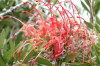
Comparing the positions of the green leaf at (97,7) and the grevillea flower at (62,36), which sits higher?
the green leaf at (97,7)

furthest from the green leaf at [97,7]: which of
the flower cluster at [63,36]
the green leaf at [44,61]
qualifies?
the green leaf at [44,61]

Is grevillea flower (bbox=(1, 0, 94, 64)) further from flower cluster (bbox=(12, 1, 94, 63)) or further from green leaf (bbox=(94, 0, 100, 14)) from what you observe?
green leaf (bbox=(94, 0, 100, 14))

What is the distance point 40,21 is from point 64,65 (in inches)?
12.4

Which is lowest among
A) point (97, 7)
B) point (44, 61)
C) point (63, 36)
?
point (44, 61)

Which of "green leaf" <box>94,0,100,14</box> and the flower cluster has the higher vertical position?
"green leaf" <box>94,0,100,14</box>

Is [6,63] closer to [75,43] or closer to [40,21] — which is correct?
[40,21]

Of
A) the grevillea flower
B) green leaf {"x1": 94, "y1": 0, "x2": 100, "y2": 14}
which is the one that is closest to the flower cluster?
the grevillea flower

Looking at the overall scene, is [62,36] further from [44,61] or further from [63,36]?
[44,61]

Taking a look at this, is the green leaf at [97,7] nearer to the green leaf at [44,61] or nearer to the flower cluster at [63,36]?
the flower cluster at [63,36]

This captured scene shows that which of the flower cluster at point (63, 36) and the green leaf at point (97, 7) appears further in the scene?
the green leaf at point (97, 7)

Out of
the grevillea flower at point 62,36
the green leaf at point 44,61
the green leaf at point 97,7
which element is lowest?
the green leaf at point 44,61

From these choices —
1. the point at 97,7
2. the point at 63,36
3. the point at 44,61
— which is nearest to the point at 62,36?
the point at 63,36

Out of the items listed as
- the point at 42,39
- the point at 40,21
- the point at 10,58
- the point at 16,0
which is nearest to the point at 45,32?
the point at 42,39

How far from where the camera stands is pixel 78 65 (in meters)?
1.43
